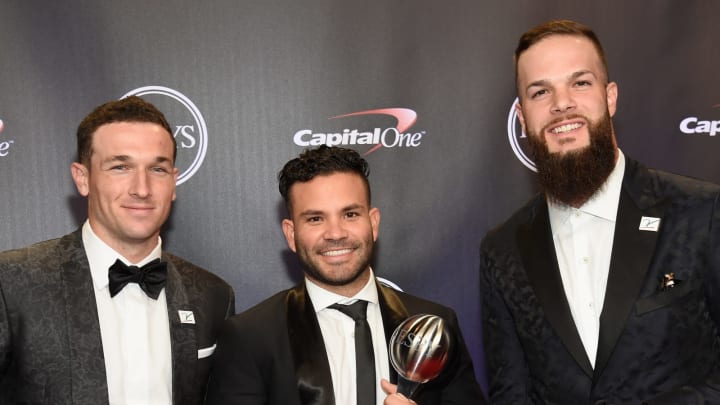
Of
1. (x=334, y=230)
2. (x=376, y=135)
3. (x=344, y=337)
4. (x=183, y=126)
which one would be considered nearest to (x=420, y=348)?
(x=344, y=337)

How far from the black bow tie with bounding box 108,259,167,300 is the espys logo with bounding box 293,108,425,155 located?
1.32 m

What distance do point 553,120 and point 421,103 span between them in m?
1.50

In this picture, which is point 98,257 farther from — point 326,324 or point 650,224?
point 650,224

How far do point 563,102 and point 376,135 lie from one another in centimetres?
159

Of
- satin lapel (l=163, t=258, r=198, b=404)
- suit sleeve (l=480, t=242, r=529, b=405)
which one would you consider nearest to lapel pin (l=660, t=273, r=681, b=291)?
suit sleeve (l=480, t=242, r=529, b=405)

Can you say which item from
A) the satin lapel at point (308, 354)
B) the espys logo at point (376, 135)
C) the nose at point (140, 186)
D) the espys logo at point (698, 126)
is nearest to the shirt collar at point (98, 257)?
the nose at point (140, 186)

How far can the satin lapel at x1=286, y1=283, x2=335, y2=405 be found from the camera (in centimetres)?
329

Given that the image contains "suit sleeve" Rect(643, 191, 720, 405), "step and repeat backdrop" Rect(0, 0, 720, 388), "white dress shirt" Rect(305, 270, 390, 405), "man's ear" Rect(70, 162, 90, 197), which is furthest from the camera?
"step and repeat backdrop" Rect(0, 0, 720, 388)

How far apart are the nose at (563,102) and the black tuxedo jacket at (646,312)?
1.19 ft

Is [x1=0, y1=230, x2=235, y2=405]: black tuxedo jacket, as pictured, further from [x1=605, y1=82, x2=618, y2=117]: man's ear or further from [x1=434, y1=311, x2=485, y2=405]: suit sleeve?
[x1=605, y1=82, x2=618, y2=117]: man's ear

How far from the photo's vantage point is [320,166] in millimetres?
3607

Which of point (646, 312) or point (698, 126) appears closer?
point (646, 312)

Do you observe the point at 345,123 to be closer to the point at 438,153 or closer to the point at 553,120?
the point at 438,153

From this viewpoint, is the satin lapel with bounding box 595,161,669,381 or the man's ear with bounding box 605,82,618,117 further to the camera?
the man's ear with bounding box 605,82,618,117
